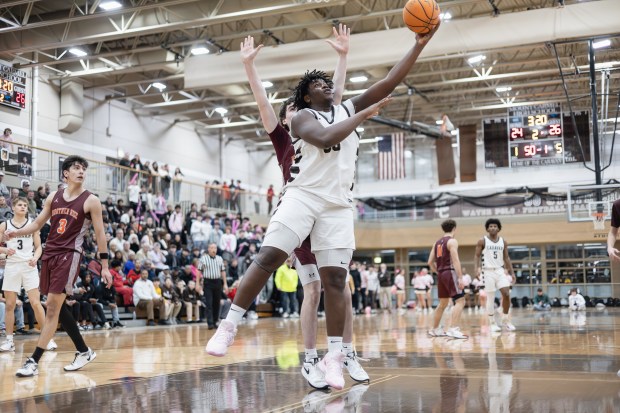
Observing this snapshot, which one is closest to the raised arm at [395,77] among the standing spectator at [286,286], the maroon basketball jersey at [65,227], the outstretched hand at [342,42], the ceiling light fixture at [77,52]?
the outstretched hand at [342,42]

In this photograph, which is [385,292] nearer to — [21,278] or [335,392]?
[21,278]

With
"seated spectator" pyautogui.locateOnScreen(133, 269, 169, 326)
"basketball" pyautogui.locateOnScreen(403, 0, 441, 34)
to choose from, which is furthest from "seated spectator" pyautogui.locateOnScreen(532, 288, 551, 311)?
"basketball" pyautogui.locateOnScreen(403, 0, 441, 34)

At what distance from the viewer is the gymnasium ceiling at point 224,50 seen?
66.3 feet

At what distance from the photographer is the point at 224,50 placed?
78.8ft

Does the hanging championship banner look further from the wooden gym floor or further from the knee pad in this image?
the knee pad

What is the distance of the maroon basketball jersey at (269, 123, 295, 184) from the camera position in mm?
4703

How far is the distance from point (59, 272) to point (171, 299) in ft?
36.2

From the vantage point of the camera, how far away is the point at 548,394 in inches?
157

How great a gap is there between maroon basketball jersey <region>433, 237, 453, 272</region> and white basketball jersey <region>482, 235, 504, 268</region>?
1.30 meters

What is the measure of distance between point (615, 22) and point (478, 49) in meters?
3.60

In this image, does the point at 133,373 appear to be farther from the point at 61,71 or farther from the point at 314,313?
the point at 61,71

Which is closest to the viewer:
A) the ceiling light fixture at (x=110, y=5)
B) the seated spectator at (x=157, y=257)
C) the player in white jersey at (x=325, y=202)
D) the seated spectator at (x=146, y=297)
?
the player in white jersey at (x=325, y=202)

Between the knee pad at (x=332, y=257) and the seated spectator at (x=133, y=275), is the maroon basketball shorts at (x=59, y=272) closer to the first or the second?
the knee pad at (x=332, y=257)

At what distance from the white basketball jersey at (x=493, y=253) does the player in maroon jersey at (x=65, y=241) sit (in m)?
7.58
